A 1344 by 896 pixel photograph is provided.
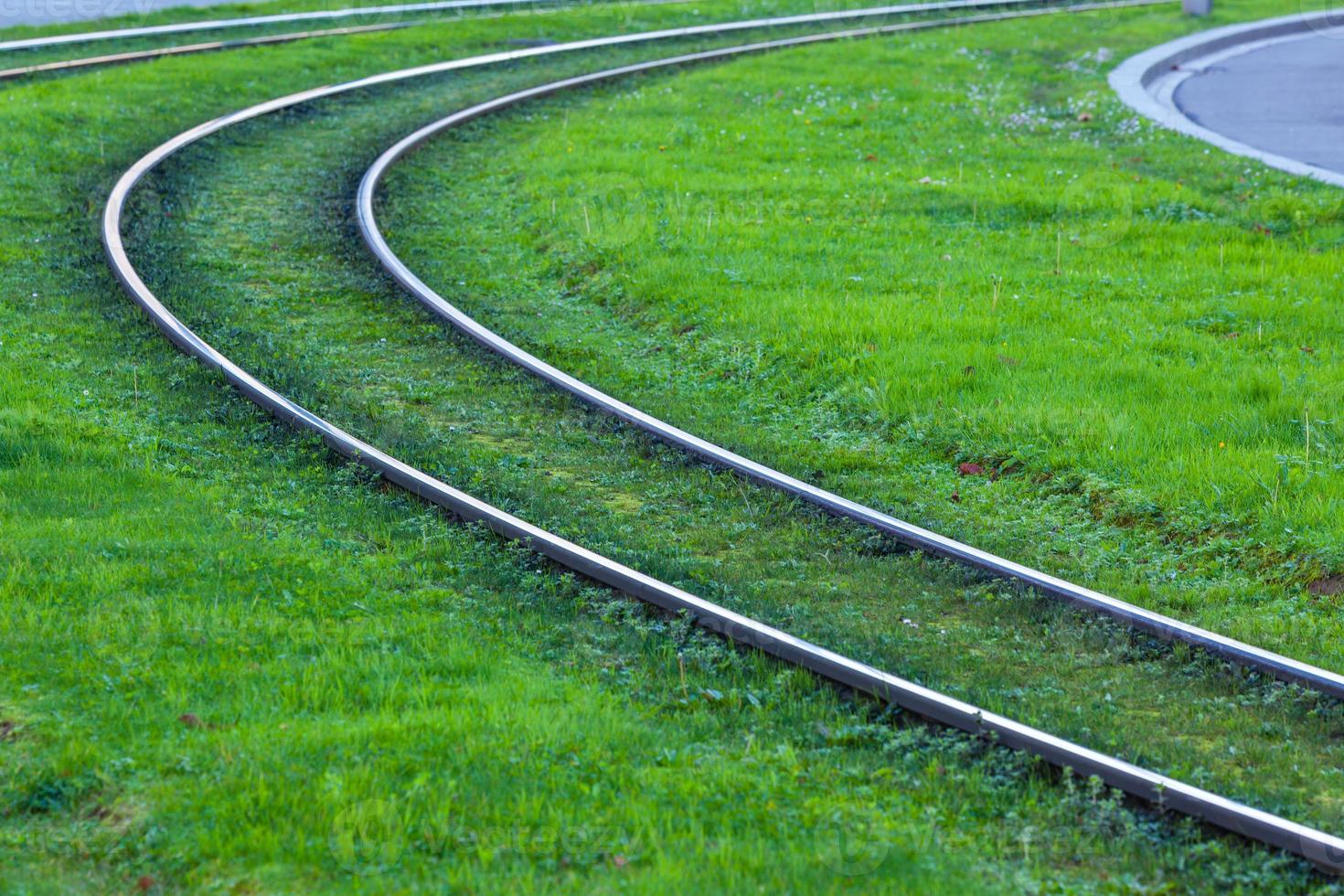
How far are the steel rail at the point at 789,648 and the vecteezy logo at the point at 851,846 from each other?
833 millimetres

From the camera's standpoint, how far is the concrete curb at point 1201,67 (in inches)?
661

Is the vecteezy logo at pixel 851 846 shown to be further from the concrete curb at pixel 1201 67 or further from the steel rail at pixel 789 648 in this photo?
the concrete curb at pixel 1201 67

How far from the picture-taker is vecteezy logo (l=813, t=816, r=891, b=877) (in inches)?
182

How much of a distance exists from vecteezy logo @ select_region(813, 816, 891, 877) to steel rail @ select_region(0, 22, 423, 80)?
1830 centimetres

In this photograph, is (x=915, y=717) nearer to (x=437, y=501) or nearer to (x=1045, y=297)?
(x=437, y=501)

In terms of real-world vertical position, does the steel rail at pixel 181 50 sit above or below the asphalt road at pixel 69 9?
below

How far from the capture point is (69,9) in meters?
27.0

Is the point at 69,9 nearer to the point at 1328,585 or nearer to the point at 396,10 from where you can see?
the point at 396,10

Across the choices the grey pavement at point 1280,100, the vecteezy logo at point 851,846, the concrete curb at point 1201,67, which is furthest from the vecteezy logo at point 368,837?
the grey pavement at point 1280,100

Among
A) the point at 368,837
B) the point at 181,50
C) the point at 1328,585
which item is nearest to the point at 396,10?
the point at 181,50

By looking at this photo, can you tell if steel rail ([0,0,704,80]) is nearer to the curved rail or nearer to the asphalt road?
the curved rail

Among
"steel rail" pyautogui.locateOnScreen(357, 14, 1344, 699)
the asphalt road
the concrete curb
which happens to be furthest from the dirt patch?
the asphalt road

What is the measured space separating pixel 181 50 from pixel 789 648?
19113 millimetres

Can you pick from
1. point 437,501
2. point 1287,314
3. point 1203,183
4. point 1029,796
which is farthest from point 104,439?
point 1203,183
